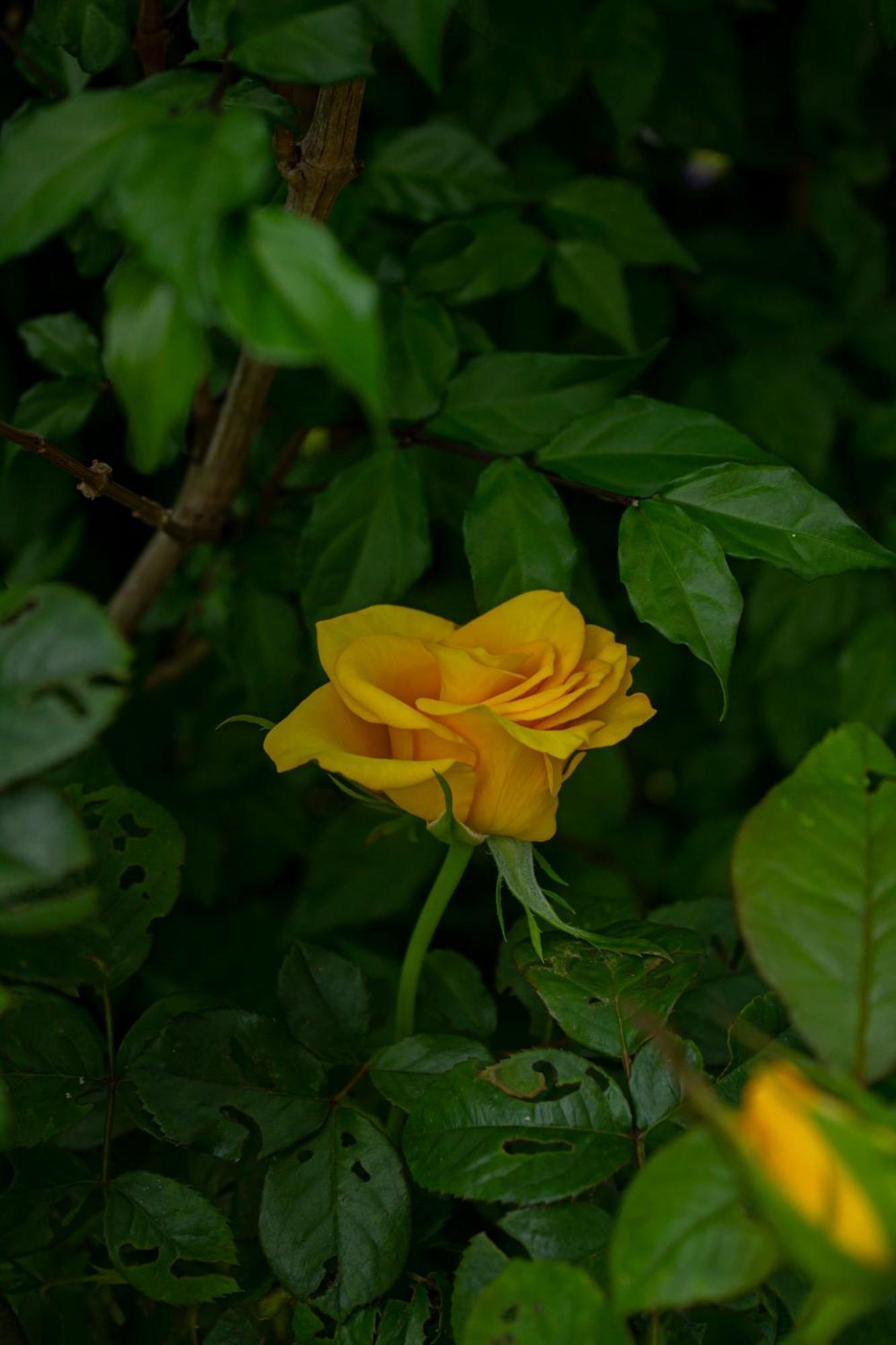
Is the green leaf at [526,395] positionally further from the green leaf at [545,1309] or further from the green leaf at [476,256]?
the green leaf at [545,1309]

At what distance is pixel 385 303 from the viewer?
2.25 feet

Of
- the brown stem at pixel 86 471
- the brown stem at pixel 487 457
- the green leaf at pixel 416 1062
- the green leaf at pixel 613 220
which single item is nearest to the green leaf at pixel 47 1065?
the green leaf at pixel 416 1062

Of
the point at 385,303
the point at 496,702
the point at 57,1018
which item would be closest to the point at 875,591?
the point at 385,303

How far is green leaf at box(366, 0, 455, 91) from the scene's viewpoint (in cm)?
39

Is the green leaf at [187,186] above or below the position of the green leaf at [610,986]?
above

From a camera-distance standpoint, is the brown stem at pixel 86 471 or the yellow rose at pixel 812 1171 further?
the brown stem at pixel 86 471

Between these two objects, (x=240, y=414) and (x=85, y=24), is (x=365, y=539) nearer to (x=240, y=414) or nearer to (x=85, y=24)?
(x=240, y=414)

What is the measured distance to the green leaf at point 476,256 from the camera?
695 millimetres

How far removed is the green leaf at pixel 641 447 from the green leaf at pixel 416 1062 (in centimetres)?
29

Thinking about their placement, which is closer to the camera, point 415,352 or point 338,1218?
point 338,1218

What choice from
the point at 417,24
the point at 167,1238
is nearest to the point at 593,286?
the point at 417,24

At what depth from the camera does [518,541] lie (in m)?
0.60

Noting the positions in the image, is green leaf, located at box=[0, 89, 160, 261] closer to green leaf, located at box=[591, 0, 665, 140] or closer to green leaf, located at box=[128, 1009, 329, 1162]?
green leaf, located at box=[128, 1009, 329, 1162]

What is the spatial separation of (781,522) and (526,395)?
0.18 meters
